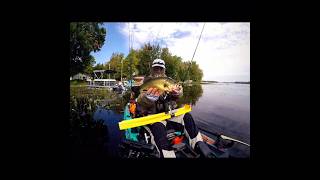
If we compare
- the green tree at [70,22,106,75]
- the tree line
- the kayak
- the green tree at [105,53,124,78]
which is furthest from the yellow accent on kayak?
the green tree at [70,22,106,75]

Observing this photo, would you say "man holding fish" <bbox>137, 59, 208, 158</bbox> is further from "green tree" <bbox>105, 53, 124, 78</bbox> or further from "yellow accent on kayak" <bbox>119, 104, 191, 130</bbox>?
"green tree" <bbox>105, 53, 124, 78</bbox>

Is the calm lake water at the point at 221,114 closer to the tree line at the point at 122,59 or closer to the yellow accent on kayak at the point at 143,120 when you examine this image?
the yellow accent on kayak at the point at 143,120

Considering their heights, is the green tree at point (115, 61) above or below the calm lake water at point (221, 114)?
above

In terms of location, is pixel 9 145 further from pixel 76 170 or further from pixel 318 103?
pixel 318 103

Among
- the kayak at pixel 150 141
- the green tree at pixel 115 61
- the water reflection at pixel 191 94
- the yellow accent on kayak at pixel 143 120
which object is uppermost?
the green tree at pixel 115 61

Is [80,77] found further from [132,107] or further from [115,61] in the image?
[132,107]

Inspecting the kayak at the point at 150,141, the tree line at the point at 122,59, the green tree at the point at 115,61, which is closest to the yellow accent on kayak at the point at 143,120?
the kayak at the point at 150,141

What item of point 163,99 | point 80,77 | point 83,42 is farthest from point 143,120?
point 83,42
